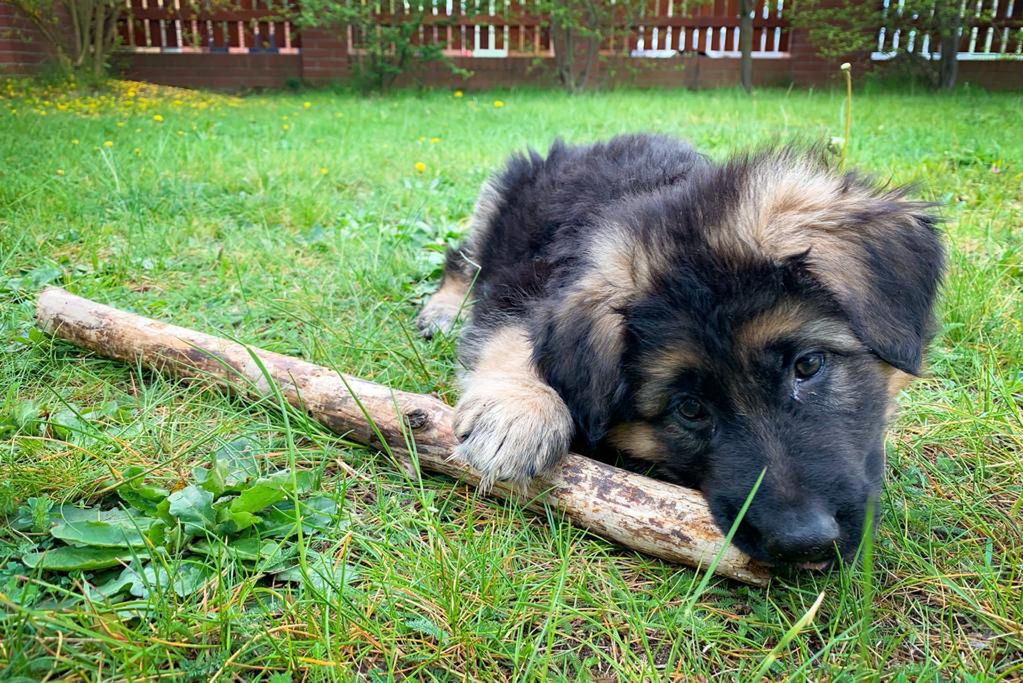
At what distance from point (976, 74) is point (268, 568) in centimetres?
1612

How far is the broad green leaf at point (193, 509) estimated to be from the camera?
173cm

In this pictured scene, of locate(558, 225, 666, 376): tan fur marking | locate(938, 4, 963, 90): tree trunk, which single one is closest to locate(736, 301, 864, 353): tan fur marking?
locate(558, 225, 666, 376): tan fur marking

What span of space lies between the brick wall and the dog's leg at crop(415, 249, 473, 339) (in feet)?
21.5

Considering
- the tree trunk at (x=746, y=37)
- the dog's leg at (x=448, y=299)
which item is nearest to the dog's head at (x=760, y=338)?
the dog's leg at (x=448, y=299)

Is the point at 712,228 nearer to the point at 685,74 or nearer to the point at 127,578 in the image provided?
the point at 127,578

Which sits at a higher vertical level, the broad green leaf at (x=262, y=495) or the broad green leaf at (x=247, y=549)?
the broad green leaf at (x=262, y=495)

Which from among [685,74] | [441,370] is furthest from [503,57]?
[441,370]

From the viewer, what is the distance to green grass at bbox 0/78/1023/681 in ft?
4.78

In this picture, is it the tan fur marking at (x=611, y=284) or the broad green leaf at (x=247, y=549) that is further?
the tan fur marking at (x=611, y=284)

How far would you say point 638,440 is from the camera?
210 cm

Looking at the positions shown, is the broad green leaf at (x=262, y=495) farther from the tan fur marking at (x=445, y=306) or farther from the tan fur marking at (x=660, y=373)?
the tan fur marking at (x=445, y=306)

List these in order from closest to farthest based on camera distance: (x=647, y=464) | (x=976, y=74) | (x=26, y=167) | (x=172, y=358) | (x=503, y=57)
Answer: (x=647, y=464) → (x=172, y=358) → (x=26, y=167) → (x=976, y=74) → (x=503, y=57)

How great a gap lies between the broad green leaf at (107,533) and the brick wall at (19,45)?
781 cm

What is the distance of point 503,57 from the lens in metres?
15.6
